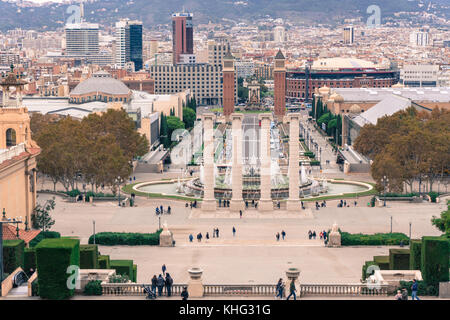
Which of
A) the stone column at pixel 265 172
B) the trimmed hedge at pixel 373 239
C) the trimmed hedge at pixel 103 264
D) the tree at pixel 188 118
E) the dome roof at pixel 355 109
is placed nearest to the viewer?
the trimmed hedge at pixel 103 264

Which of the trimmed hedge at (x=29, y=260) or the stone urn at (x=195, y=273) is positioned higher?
the stone urn at (x=195, y=273)

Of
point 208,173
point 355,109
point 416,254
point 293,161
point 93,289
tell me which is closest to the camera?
point 93,289

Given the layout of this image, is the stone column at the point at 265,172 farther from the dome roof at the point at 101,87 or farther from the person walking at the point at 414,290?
the dome roof at the point at 101,87

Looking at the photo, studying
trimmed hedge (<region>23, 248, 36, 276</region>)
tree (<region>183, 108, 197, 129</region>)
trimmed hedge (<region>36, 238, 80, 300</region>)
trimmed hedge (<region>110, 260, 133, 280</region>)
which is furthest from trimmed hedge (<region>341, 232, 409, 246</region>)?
tree (<region>183, 108, 197, 129</region>)

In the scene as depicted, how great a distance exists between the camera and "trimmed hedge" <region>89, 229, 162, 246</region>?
62.1m

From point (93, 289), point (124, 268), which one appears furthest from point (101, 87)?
point (93, 289)

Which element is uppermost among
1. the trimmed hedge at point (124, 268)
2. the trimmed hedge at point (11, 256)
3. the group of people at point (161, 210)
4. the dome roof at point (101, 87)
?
the dome roof at point (101, 87)

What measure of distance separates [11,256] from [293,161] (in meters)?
38.7

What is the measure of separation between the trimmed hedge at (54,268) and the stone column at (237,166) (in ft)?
133

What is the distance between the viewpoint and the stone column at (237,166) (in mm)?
76812

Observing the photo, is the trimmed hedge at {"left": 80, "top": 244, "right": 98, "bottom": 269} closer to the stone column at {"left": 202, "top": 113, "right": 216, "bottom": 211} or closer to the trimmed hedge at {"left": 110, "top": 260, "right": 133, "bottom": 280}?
the trimmed hedge at {"left": 110, "top": 260, "right": 133, "bottom": 280}

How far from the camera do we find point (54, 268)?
3609cm

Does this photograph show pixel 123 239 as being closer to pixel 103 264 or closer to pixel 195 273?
pixel 103 264

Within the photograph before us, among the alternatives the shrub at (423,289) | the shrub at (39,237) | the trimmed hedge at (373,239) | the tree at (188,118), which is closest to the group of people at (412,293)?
the shrub at (423,289)
